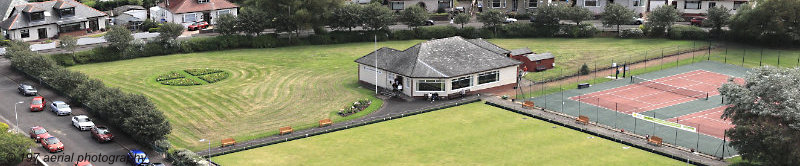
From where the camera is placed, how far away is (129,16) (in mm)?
119688

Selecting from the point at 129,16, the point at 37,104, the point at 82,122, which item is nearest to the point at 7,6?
the point at 129,16

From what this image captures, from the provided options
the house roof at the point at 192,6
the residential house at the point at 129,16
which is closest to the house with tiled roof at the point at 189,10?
the house roof at the point at 192,6

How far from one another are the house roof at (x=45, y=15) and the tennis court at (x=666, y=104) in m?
67.6

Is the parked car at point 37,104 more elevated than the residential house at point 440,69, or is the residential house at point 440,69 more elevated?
the residential house at point 440,69

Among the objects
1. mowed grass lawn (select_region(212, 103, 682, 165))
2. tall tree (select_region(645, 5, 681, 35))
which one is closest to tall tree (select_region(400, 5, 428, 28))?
tall tree (select_region(645, 5, 681, 35))

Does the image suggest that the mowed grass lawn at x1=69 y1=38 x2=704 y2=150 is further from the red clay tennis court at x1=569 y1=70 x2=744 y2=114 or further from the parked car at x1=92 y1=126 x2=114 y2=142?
the red clay tennis court at x1=569 y1=70 x2=744 y2=114

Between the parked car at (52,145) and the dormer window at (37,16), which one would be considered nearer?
the parked car at (52,145)

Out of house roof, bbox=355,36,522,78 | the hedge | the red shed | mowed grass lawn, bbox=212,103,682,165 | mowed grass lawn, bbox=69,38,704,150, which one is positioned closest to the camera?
mowed grass lawn, bbox=212,103,682,165

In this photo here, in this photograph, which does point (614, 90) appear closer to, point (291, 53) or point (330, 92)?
point (330, 92)

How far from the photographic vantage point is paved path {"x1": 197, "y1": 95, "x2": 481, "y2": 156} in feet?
210

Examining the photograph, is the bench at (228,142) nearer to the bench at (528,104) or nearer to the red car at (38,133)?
the red car at (38,133)

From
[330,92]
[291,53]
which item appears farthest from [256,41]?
[330,92]

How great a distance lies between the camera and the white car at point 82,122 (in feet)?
224

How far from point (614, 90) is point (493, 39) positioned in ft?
112
